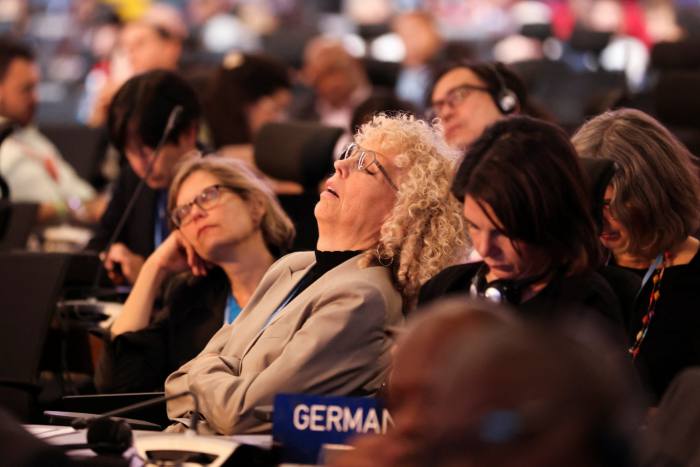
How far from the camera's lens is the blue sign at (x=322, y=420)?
2.20 meters

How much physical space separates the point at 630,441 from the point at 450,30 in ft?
40.6

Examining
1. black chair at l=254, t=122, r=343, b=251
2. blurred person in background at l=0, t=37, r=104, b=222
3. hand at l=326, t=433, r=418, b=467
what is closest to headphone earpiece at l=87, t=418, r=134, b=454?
hand at l=326, t=433, r=418, b=467

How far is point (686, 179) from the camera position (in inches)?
109

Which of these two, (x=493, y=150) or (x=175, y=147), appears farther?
(x=175, y=147)

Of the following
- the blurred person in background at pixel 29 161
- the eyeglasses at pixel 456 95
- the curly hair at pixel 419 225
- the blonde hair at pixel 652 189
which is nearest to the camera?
the curly hair at pixel 419 225

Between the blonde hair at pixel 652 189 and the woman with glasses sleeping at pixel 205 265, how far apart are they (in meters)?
0.94

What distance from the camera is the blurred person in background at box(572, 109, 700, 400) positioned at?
9.09 ft

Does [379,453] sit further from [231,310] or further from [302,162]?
[302,162]

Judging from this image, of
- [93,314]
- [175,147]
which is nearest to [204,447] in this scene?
[93,314]

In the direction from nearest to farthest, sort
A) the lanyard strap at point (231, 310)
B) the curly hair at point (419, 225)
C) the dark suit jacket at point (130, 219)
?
the curly hair at point (419, 225), the lanyard strap at point (231, 310), the dark suit jacket at point (130, 219)

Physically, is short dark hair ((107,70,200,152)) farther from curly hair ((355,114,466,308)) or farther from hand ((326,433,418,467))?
hand ((326,433,418,467))

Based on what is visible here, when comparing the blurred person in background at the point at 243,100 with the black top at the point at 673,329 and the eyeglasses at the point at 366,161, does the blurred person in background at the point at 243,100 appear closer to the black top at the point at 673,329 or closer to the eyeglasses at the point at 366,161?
the eyeglasses at the point at 366,161

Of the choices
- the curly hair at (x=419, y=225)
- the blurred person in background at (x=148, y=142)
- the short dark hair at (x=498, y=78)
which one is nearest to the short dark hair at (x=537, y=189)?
the curly hair at (x=419, y=225)

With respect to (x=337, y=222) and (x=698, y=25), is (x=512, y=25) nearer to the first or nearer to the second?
(x=698, y=25)
